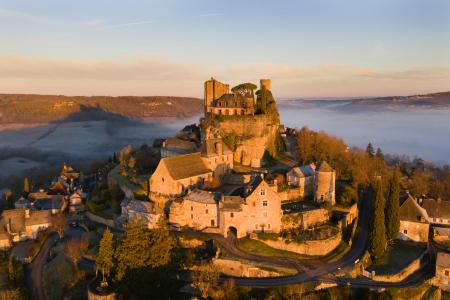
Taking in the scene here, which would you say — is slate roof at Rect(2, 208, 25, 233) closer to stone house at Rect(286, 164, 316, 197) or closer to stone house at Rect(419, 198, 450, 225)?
stone house at Rect(286, 164, 316, 197)

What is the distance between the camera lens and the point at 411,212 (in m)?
49.2

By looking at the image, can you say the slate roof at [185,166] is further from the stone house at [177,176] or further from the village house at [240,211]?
the village house at [240,211]

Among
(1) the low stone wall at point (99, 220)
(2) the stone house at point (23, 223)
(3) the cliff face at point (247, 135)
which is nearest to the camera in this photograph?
(1) the low stone wall at point (99, 220)

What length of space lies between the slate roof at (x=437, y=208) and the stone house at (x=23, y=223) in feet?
177

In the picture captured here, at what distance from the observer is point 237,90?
67.9 m

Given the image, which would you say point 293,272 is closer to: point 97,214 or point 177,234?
point 177,234

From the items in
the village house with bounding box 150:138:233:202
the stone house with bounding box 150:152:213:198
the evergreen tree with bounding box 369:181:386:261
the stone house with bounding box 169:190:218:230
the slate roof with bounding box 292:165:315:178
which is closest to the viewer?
the evergreen tree with bounding box 369:181:386:261

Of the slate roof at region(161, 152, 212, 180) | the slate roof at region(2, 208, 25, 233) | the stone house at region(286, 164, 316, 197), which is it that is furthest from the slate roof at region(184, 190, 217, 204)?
the slate roof at region(2, 208, 25, 233)

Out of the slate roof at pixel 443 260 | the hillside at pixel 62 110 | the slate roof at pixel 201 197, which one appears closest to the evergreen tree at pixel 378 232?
the slate roof at pixel 443 260

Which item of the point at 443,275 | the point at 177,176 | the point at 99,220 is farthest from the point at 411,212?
the point at 99,220

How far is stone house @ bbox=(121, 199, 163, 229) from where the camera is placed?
43.4 m

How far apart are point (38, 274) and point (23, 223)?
12819 mm

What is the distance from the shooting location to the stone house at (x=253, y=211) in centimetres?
4159

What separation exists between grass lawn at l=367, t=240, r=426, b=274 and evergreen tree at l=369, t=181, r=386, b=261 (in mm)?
1033
